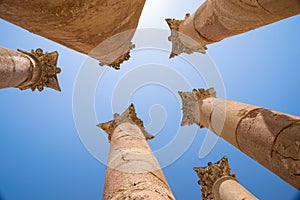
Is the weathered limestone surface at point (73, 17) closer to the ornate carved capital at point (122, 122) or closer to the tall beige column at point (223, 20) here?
the tall beige column at point (223, 20)

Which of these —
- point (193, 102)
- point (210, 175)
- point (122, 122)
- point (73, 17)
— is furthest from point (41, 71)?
point (210, 175)

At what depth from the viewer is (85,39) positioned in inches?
242

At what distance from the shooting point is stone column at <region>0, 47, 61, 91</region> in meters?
6.78

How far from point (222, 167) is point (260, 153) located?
4471 mm

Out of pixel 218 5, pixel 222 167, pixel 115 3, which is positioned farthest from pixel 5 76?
pixel 222 167

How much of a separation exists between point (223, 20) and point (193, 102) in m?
3.81

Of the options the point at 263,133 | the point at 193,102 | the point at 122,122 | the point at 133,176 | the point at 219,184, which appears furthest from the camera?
the point at 193,102

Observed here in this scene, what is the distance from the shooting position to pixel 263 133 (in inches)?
187

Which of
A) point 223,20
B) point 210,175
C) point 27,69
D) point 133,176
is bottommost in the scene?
point 133,176

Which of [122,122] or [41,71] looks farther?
[122,122]

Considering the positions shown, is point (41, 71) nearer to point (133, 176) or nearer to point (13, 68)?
point (13, 68)

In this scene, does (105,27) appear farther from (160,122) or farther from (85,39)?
(160,122)

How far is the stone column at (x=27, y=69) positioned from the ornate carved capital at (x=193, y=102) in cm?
490

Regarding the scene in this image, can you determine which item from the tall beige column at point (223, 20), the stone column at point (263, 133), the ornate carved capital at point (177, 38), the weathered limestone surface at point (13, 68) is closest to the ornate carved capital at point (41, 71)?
the weathered limestone surface at point (13, 68)
